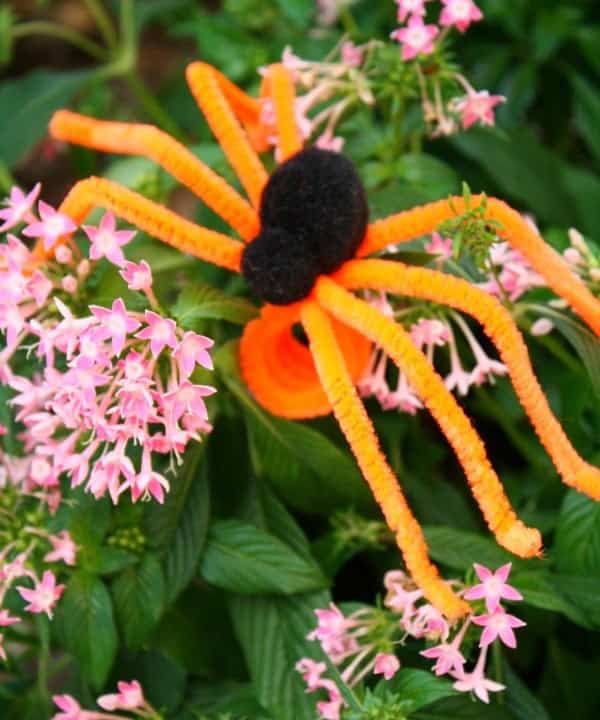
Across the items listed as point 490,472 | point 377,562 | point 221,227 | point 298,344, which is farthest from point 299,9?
point 490,472

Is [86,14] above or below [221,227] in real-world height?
above

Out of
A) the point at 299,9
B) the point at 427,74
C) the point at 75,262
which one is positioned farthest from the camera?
the point at 299,9

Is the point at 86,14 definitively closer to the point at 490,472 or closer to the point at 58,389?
the point at 58,389

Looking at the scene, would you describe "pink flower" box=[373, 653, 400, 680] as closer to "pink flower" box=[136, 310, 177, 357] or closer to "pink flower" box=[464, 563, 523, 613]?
"pink flower" box=[464, 563, 523, 613]

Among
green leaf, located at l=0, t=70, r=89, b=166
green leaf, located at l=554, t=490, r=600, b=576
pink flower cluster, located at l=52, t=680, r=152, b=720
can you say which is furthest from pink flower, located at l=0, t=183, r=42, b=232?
green leaf, located at l=0, t=70, r=89, b=166

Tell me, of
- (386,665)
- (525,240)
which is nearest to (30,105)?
(525,240)

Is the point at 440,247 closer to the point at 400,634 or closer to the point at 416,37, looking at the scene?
the point at 416,37
